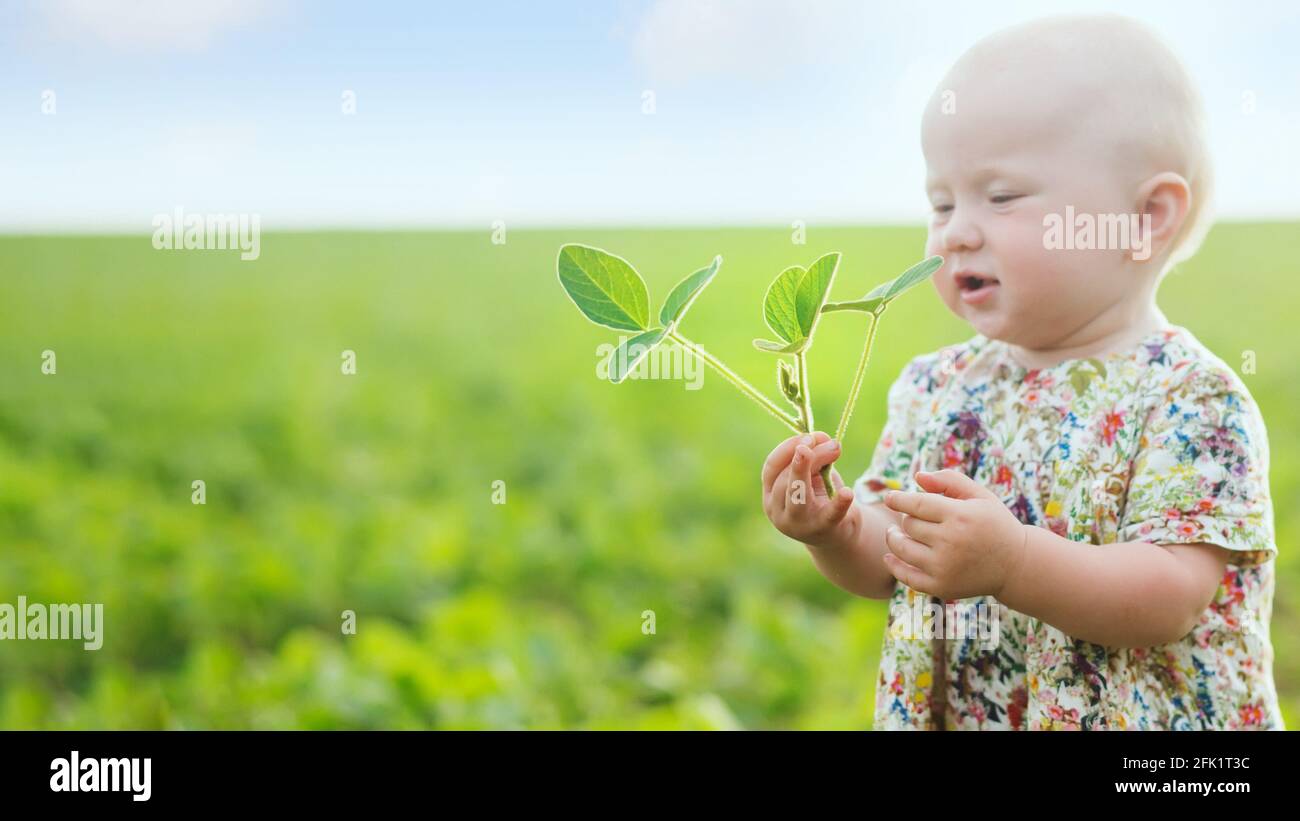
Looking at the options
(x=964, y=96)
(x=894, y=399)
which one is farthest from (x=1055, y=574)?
(x=964, y=96)

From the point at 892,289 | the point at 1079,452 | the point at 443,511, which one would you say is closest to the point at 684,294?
the point at 892,289

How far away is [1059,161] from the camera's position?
1.27 metres

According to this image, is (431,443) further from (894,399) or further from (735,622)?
(894,399)

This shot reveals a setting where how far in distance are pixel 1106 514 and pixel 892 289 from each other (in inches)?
15.5

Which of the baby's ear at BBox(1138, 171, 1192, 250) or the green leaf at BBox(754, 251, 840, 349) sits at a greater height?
the baby's ear at BBox(1138, 171, 1192, 250)

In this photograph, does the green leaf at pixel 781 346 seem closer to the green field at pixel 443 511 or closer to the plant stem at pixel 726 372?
the plant stem at pixel 726 372

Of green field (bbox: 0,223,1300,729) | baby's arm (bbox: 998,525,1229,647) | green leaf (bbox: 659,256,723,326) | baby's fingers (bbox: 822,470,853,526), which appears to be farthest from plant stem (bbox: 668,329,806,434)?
green field (bbox: 0,223,1300,729)

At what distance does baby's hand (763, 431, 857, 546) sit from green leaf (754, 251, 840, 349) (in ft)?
0.40

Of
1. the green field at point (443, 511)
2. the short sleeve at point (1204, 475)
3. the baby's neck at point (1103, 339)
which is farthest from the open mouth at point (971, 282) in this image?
the green field at point (443, 511)

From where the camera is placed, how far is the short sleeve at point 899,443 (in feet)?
4.79

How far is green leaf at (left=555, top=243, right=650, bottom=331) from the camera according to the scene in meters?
1.12

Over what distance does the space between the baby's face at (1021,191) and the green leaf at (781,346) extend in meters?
0.29

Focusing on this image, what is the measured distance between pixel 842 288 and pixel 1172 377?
3.94m

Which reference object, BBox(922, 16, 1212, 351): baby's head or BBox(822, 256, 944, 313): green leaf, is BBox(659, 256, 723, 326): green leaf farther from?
BBox(922, 16, 1212, 351): baby's head
